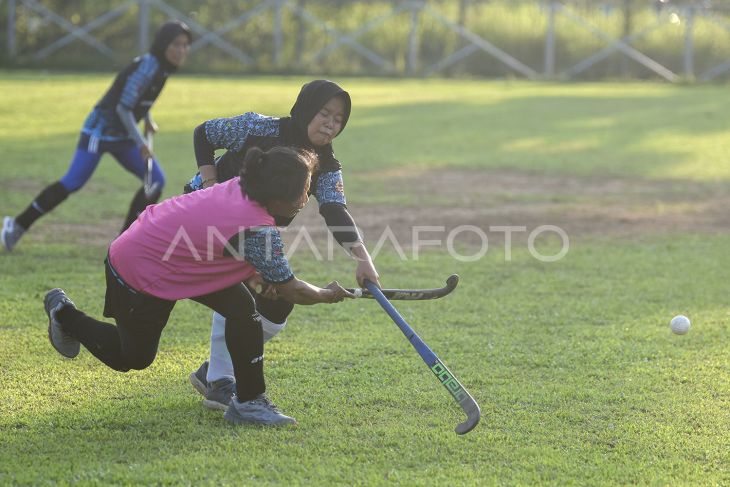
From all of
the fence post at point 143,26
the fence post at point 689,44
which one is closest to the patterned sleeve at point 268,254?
the fence post at point 143,26

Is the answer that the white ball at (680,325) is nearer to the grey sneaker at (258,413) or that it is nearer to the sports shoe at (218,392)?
the grey sneaker at (258,413)

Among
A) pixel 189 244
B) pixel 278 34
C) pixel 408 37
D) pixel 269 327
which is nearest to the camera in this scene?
pixel 189 244

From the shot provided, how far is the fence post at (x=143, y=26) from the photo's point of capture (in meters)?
28.9

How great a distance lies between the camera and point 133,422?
5074 mm

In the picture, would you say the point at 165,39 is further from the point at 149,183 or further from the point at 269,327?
the point at 269,327

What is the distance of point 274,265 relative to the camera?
4.66 metres

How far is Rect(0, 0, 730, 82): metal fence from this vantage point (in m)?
29.6

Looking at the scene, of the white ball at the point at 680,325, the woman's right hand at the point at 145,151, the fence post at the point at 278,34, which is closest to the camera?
the white ball at the point at 680,325

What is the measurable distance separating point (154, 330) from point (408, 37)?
2656 centimetres

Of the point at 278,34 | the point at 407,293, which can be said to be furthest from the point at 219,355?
the point at 278,34

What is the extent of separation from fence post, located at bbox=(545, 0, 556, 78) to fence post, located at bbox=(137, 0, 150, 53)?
1099 centimetres

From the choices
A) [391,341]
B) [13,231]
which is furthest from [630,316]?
[13,231]

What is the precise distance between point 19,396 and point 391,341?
7.35 ft

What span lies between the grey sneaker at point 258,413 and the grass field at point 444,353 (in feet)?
0.22
